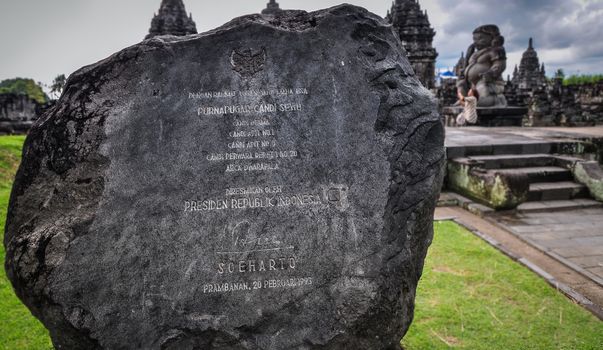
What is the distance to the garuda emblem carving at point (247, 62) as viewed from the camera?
2566 millimetres

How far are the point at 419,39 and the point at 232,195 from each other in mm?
25231

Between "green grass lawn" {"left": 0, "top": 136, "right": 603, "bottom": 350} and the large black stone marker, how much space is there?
1.12 metres

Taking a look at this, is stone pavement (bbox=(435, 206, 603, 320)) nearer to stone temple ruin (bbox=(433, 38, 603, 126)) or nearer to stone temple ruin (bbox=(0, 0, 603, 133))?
stone temple ruin (bbox=(0, 0, 603, 133))

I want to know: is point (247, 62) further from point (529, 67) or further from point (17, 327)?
point (529, 67)

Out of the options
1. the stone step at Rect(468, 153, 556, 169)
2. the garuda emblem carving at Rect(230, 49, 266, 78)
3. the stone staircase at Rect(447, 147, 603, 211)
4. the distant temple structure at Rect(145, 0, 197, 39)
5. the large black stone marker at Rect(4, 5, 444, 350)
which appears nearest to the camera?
the large black stone marker at Rect(4, 5, 444, 350)

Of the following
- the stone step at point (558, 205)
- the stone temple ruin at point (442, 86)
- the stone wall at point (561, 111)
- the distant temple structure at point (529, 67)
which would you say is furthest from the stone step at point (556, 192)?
the distant temple structure at point (529, 67)

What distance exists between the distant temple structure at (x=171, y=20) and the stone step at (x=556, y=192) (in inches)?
1034

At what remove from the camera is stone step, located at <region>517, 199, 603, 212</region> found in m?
6.54

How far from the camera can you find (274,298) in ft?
7.38

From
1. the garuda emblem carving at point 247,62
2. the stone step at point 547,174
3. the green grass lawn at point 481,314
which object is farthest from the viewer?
the stone step at point 547,174

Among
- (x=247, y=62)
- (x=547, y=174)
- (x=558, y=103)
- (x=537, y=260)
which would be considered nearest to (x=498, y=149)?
(x=547, y=174)

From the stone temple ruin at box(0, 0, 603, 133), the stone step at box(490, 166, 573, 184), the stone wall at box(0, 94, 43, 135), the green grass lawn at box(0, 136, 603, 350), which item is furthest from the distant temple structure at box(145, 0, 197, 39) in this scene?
the green grass lawn at box(0, 136, 603, 350)

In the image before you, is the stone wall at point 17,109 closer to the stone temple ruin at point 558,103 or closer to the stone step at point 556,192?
the stone step at point 556,192

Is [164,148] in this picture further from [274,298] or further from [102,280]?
[274,298]
